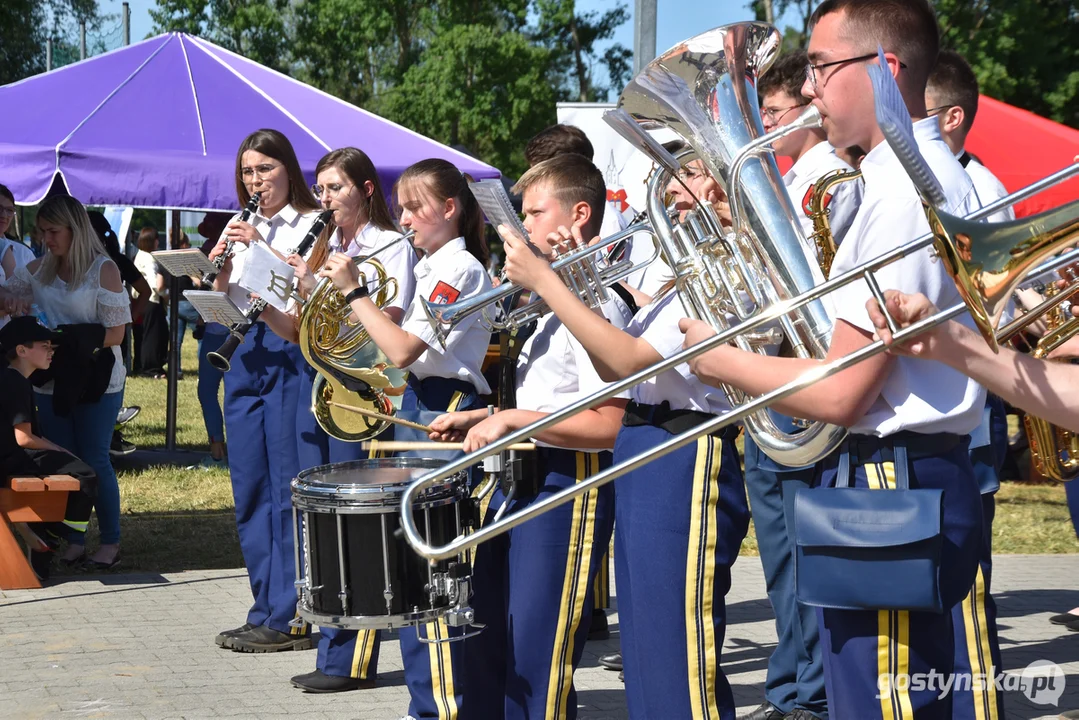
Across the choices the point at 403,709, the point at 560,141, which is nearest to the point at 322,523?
the point at 403,709

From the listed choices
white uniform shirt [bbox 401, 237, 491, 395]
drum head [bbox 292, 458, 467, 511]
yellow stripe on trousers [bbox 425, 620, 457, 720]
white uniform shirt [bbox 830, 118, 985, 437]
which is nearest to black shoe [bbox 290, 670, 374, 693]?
yellow stripe on trousers [bbox 425, 620, 457, 720]

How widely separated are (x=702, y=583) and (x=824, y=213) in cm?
98

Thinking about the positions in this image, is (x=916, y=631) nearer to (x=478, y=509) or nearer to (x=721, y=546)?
(x=721, y=546)

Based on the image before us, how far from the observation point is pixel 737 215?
8.49ft

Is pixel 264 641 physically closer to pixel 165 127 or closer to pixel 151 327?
pixel 165 127

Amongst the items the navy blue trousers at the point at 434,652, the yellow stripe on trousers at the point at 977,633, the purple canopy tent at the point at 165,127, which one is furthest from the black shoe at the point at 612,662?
the purple canopy tent at the point at 165,127

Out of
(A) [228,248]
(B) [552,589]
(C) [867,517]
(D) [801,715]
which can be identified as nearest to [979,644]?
(D) [801,715]

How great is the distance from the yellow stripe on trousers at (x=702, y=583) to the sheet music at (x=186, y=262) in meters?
2.68

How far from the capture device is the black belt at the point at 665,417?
9.69 ft

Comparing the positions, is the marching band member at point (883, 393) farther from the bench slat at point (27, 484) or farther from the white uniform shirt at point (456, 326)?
the bench slat at point (27, 484)

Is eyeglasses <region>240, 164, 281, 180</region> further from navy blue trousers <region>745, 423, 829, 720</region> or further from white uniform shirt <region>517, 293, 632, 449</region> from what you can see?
navy blue trousers <region>745, 423, 829, 720</region>

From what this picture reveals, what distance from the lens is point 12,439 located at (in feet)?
21.0

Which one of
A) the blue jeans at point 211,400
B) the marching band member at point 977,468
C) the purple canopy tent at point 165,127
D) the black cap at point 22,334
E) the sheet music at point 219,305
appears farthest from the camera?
the blue jeans at point 211,400

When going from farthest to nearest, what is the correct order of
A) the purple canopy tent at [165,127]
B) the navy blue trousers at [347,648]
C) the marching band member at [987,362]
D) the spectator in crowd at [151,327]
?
the spectator in crowd at [151,327], the purple canopy tent at [165,127], the navy blue trousers at [347,648], the marching band member at [987,362]
